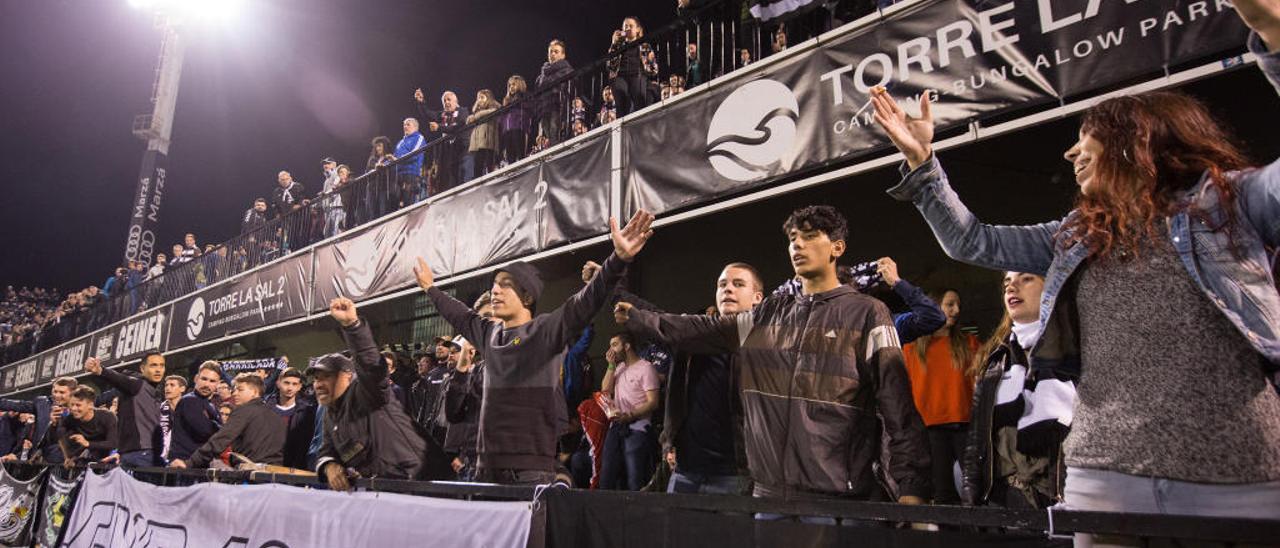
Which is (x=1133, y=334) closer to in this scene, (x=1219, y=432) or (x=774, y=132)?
(x=1219, y=432)

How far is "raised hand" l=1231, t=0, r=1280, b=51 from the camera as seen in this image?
1544mm

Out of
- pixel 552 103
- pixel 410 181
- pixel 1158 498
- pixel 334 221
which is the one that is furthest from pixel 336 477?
pixel 334 221

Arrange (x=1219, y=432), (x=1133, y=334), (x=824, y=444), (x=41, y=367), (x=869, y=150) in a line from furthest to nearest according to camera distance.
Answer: (x=41, y=367) → (x=869, y=150) → (x=824, y=444) → (x=1133, y=334) → (x=1219, y=432)

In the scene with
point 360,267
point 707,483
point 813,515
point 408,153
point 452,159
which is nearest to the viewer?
point 813,515

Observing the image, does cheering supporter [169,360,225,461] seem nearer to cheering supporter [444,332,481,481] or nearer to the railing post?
cheering supporter [444,332,481,481]

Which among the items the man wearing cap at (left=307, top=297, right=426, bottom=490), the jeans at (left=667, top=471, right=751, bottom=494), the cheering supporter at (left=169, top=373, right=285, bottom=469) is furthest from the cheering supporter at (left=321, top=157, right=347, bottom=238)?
the jeans at (left=667, top=471, right=751, bottom=494)

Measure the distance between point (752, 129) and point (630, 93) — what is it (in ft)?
6.66

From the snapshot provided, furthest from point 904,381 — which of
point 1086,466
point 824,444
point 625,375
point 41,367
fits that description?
point 41,367

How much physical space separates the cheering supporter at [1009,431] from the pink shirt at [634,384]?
9.18 feet

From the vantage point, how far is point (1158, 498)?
1594 mm

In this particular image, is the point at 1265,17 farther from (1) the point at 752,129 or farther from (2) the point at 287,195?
(2) the point at 287,195

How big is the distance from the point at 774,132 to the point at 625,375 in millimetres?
2189

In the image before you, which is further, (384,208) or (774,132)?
(384,208)

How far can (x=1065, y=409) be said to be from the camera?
322cm
